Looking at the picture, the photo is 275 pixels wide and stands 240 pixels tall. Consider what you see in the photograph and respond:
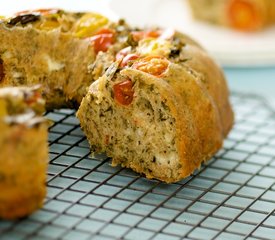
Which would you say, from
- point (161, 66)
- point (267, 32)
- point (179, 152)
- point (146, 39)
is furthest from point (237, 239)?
point (267, 32)

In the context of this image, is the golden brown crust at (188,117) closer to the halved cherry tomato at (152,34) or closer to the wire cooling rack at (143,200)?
the wire cooling rack at (143,200)

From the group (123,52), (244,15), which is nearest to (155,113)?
(123,52)

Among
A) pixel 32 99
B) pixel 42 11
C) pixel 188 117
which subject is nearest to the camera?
pixel 32 99

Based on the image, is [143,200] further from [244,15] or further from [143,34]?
[244,15]

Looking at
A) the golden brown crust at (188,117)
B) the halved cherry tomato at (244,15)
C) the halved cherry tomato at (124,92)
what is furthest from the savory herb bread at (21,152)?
the halved cherry tomato at (244,15)

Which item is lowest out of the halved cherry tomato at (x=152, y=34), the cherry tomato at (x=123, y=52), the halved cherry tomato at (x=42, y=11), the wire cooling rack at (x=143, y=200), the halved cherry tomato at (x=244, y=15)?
the wire cooling rack at (x=143, y=200)

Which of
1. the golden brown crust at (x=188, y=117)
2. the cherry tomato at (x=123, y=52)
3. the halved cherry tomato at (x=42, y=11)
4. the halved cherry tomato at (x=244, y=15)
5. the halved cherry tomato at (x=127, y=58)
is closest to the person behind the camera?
the golden brown crust at (x=188, y=117)

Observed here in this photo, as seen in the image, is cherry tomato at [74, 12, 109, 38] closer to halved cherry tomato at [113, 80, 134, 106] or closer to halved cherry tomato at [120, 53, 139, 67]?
halved cherry tomato at [120, 53, 139, 67]
